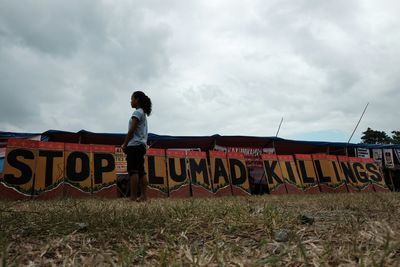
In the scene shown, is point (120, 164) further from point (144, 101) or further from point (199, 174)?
point (144, 101)

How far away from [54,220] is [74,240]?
0.42 metres

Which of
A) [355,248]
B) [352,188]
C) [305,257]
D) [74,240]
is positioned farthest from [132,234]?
[352,188]

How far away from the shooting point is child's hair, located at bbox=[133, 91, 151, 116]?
449 centimetres

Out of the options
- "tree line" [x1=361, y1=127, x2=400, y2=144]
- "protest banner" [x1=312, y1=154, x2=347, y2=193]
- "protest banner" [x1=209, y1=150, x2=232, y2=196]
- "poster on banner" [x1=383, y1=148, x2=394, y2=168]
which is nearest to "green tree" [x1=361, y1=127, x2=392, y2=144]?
"tree line" [x1=361, y1=127, x2=400, y2=144]

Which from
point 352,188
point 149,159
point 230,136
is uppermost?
point 230,136

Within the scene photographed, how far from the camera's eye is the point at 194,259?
1258 mm

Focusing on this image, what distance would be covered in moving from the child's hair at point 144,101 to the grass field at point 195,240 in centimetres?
253

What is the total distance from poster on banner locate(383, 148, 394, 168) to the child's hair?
25.3 ft

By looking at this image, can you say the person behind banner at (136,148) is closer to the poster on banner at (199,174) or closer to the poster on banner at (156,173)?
the poster on banner at (156,173)

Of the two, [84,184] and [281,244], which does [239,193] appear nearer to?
[84,184]

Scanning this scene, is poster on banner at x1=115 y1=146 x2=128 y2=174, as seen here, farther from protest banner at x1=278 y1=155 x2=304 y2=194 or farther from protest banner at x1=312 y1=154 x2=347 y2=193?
protest banner at x1=312 y1=154 x2=347 y2=193

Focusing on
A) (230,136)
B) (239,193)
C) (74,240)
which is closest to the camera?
(74,240)

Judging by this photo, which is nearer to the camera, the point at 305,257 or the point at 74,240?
the point at 305,257

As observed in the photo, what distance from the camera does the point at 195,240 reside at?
160 centimetres
